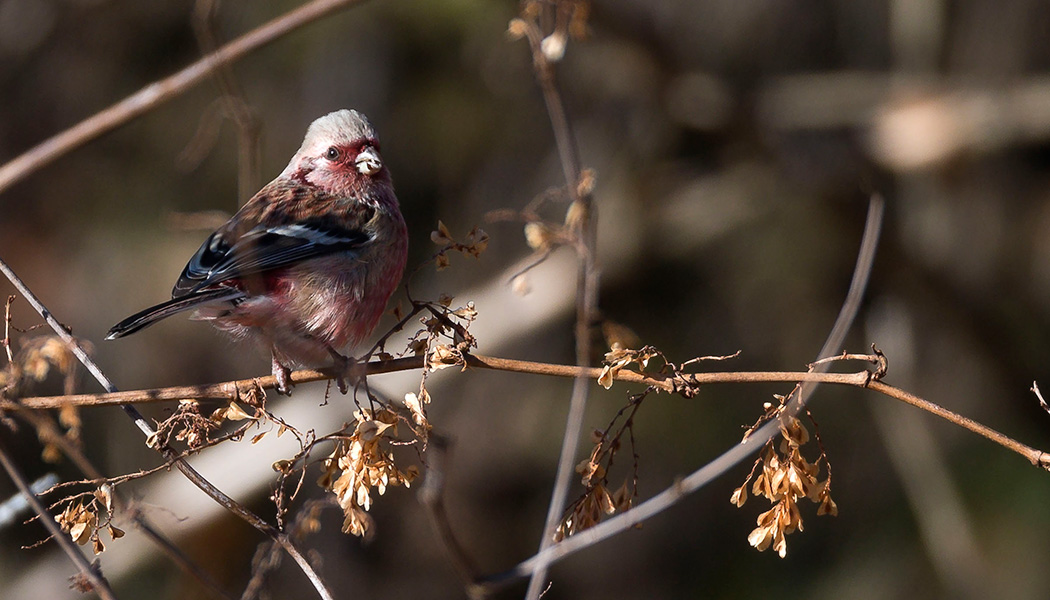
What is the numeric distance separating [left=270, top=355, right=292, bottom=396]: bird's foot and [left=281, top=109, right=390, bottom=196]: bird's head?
1125mm

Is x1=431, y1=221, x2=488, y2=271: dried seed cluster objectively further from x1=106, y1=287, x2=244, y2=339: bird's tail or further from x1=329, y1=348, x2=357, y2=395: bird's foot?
x1=106, y1=287, x2=244, y2=339: bird's tail

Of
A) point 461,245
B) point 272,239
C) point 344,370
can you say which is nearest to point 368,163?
point 272,239

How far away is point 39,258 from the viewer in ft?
27.7

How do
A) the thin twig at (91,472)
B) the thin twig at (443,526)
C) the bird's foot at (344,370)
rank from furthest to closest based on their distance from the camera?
the bird's foot at (344,370), the thin twig at (91,472), the thin twig at (443,526)

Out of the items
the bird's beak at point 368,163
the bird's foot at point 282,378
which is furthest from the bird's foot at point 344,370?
the bird's beak at point 368,163

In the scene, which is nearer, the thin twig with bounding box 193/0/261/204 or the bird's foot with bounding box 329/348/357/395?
the thin twig with bounding box 193/0/261/204

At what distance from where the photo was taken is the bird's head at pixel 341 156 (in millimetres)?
4676

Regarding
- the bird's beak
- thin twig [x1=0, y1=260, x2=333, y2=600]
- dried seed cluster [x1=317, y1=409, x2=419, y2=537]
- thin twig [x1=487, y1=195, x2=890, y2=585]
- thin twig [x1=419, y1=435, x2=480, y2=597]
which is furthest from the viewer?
the bird's beak

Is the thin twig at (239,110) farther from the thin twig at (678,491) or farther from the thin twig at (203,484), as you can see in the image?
the thin twig at (678,491)

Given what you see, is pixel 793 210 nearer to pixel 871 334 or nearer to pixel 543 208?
pixel 871 334

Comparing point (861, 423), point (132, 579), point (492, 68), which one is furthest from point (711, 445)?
point (132, 579)

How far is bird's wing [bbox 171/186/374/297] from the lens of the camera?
12.5ft

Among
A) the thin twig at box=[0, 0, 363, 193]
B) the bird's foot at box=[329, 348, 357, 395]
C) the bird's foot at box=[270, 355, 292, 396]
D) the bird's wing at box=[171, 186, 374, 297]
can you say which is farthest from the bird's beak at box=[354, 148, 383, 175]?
the thin twig at box=[0, 0, 363, 193]

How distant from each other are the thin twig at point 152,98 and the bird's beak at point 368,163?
1.79m
